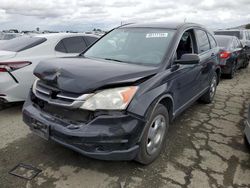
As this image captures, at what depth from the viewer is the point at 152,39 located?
386 cm

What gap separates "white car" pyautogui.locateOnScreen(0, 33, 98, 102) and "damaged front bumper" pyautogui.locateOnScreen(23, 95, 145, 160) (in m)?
2.26

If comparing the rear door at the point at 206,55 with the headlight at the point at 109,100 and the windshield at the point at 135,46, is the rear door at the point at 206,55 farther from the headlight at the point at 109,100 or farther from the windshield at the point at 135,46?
the headlight at the point at 109,100

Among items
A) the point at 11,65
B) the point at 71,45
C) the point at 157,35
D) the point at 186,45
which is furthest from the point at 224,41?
the point at 11,65

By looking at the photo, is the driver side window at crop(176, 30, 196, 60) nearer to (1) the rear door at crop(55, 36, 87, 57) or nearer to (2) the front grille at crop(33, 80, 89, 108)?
(2) the front grille at crop(33, 80, 89, 108)

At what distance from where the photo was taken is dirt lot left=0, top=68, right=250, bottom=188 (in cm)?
295

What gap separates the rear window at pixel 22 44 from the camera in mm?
5129

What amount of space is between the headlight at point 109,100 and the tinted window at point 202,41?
253 centimetres

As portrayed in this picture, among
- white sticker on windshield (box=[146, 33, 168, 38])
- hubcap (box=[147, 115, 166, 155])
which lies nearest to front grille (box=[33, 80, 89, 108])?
hubcap (box=[147, 115, 166, 155])

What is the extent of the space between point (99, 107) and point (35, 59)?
2.87 metres

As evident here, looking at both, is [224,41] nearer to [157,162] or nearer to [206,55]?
[206,55]

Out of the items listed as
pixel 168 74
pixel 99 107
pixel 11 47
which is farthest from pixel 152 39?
pixel 11 47

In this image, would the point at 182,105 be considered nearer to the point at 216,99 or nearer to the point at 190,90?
the point at 190,90

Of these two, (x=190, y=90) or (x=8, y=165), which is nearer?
(x=8, y=165)

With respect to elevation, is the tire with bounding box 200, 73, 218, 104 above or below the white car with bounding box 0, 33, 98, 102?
below
